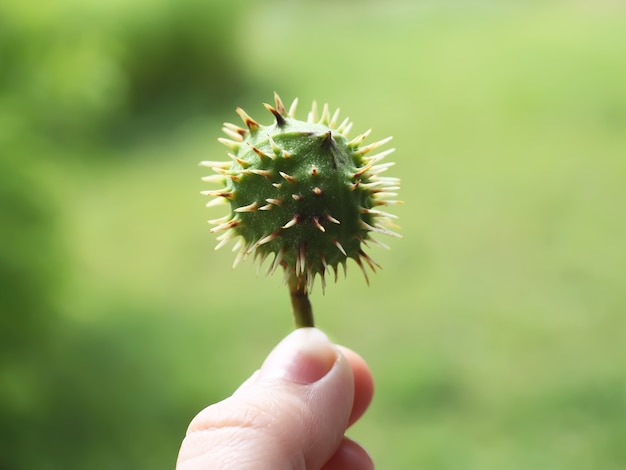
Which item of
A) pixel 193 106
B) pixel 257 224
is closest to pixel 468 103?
pixel 193 106

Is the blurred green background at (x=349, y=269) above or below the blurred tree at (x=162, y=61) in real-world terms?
below

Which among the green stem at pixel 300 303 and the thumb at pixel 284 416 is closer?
the thumb at pixel 284 416

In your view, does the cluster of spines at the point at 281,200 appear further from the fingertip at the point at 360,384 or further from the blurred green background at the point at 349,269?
the blurred green background at the point at 349,269

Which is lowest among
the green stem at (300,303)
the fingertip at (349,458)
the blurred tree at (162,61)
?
the fingertip at (349,458)

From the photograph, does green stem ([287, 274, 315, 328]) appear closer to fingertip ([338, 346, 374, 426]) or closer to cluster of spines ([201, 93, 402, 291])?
cluster of spines ([201, 93, 402, 291])

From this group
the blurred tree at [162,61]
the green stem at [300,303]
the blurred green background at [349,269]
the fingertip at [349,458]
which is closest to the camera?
the green stem at [300,303]

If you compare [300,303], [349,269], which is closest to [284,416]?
[300,303]

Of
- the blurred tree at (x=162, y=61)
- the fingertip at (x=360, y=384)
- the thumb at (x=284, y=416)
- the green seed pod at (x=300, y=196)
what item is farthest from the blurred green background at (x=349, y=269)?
the green seed pod at (x=300, y=196)

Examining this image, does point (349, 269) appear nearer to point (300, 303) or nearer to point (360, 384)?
point (360, 384)

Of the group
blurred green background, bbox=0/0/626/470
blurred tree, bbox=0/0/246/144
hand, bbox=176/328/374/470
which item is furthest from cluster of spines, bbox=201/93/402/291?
blurred tree, bbox=0/0/246/144
